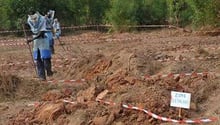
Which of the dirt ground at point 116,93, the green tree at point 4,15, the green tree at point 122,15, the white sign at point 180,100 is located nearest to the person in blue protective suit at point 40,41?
the dirt ground at point 116,93

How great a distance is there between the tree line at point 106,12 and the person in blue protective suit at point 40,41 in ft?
46.3

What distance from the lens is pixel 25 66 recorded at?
16422mm

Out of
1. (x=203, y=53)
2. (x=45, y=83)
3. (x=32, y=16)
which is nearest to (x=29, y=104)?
(x=45, y=83)

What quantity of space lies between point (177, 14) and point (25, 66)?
1446 cm

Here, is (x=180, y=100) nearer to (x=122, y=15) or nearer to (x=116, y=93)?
(x=116, y=93)

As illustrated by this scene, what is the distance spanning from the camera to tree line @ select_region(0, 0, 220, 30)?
29.2 metres

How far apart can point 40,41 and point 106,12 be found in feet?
58.0

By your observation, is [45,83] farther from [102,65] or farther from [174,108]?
[174,108]

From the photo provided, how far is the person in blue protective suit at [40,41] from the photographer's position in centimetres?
1285

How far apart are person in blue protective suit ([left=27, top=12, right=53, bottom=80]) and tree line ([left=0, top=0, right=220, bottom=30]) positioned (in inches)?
555

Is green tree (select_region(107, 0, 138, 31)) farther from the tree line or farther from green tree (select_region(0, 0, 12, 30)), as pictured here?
green tree (select_region(0, 0, 12, 30))

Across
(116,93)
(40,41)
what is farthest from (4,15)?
(116,93)

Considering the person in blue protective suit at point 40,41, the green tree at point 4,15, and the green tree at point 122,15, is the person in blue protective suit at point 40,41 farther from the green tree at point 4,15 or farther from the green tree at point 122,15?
the green tree at point 4,15

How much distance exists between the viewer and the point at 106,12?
100.0 feet
